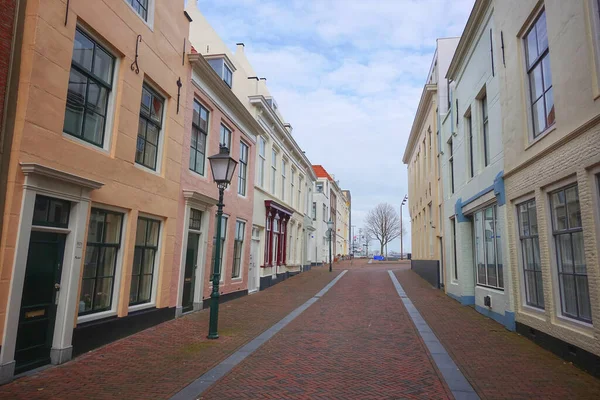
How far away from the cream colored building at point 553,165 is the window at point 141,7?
26.4 feet

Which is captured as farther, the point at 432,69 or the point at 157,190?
the point at 432,69

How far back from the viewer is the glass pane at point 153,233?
29.7 ft

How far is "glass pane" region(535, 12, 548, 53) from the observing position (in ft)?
23.7

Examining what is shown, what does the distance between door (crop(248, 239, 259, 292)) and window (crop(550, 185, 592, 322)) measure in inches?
A: 445

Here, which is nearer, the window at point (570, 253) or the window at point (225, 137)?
the window at point (570, 253)

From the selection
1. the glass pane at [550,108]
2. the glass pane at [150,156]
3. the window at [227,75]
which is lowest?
the glass pane at [150,156]

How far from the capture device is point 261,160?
17891mm

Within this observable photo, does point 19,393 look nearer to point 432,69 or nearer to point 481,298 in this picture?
point 481,298

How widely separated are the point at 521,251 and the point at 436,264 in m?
9.90

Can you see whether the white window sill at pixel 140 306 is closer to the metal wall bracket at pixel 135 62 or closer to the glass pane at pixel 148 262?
the glass pane at pixel 148 262

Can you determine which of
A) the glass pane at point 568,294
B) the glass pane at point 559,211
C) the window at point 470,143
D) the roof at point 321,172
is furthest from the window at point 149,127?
the roof at point 321,172

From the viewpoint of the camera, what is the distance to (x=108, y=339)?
290 inches

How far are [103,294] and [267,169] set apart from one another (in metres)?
11.7

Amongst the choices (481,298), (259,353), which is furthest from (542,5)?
(259,353)
